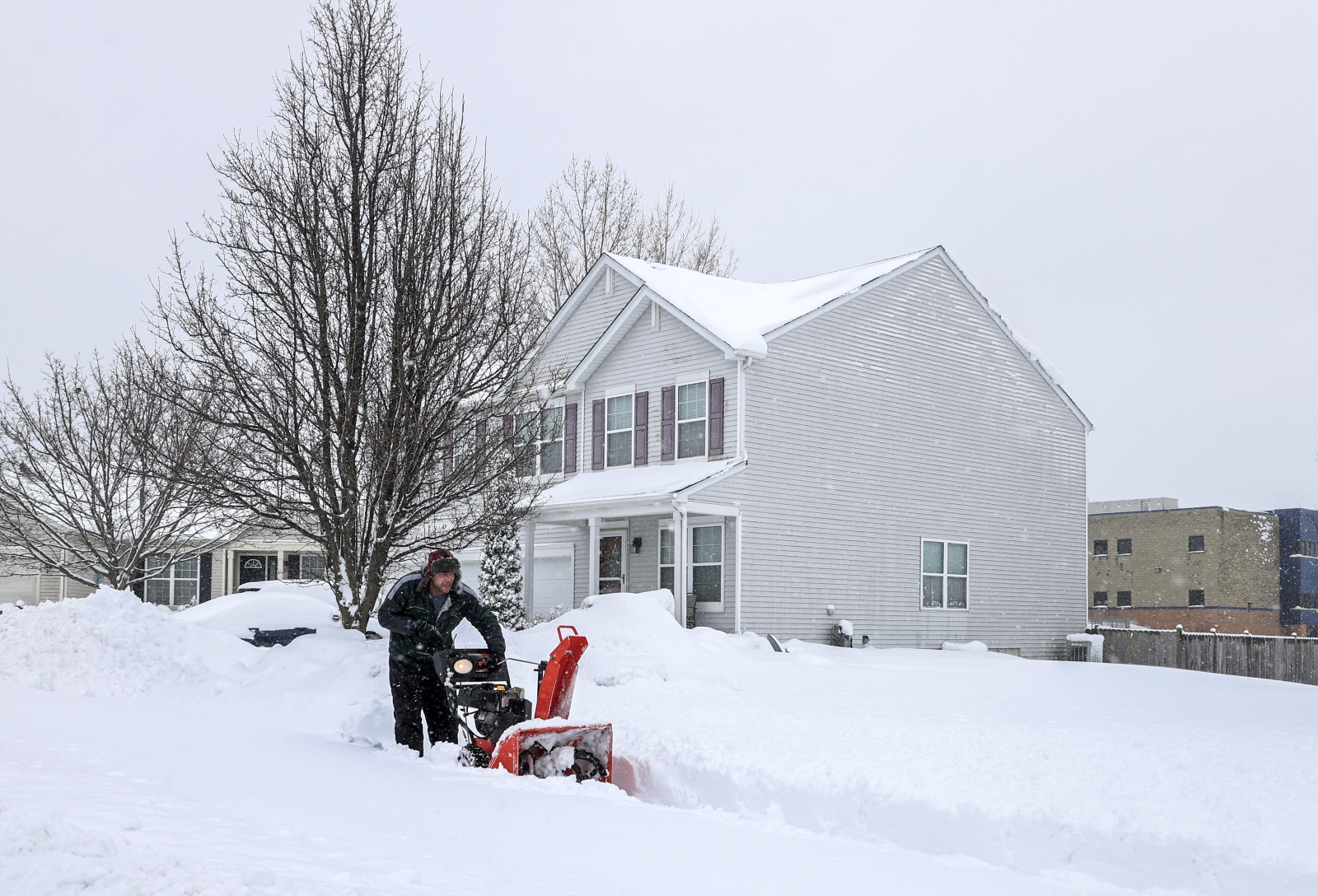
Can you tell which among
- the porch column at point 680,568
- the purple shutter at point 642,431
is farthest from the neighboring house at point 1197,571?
the porch column at point 680,568

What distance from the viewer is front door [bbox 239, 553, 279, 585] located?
4116 centimetres

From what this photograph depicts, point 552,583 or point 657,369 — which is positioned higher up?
point 657,369

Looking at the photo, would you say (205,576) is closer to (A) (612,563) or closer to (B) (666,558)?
(A) (612,563)

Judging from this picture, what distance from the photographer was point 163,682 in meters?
11.8

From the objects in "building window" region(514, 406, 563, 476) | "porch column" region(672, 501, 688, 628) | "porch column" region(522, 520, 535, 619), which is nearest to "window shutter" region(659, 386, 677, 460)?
"porch column" region(672, 501, 688, 628)

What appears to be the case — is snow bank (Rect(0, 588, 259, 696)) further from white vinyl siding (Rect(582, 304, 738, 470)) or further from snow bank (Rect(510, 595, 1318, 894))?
white vinyl siding (Rect(582, 304, 738, 470))

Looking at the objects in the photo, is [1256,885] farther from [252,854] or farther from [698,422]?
[698,422]

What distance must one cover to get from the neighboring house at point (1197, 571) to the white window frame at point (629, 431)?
40373 mm

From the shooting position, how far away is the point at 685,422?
23.1m

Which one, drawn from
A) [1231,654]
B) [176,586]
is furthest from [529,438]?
[176,586]

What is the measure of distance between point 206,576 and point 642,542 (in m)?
22.5

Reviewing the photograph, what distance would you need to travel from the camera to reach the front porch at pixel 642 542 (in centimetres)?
2089

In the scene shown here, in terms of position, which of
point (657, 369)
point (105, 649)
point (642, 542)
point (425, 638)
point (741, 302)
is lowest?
point (105, 649)

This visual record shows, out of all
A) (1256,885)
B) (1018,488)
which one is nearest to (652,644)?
(1256,885)
